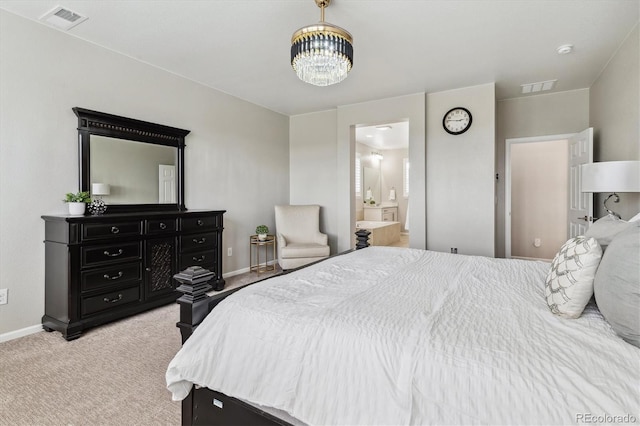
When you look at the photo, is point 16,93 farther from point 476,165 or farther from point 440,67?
point 476,165

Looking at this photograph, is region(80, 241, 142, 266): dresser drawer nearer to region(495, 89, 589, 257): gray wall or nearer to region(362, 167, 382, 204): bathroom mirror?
region(495, 89, 589, 257): gray wall

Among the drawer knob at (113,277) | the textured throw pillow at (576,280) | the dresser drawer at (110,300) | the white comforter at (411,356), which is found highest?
the textured throw pillow at (576,280)

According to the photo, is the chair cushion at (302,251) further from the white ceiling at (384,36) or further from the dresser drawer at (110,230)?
the white ceiling at (384,36)

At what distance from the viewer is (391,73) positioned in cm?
378

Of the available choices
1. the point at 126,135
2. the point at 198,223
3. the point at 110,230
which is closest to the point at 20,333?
the point at 110,230

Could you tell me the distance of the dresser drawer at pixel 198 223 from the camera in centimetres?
356

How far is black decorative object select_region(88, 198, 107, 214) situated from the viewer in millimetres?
2971

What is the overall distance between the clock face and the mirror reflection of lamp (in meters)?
4.22

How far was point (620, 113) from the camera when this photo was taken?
3.16m

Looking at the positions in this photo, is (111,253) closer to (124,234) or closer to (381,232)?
(124,234)

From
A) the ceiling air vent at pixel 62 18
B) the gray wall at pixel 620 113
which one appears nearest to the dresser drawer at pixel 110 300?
the ceiling air vent at pixel 62 18

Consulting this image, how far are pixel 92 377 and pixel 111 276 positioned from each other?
106 cm

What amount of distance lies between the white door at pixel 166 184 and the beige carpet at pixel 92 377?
1.45m

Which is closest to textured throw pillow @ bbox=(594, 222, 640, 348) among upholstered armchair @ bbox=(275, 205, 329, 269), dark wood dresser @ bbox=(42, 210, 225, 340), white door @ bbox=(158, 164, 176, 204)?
dark wood dresser @ bbox=(42, 210, 225, 340)
